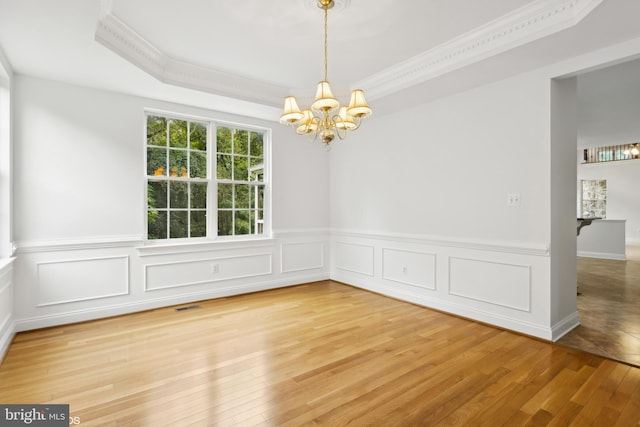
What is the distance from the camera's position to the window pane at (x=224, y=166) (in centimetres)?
475

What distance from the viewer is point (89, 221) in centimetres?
368

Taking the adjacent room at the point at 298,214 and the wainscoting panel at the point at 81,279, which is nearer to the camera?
the adjacent room at the point at 298,214

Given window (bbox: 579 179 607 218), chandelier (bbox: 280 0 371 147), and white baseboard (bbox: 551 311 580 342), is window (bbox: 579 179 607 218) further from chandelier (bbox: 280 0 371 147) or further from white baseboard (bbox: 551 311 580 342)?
chandelier (bbox: 280 0 371 147)

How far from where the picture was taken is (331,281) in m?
5.67

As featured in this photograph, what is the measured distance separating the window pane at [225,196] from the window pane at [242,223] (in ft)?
0.67

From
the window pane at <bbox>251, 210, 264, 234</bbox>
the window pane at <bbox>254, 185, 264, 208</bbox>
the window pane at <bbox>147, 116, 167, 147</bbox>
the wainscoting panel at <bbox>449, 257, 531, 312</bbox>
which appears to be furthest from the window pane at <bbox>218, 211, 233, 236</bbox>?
the wainscoting panel at <bbox>449, 257, 531, 312</bbox>

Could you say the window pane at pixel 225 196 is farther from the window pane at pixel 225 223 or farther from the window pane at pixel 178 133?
the window pane at pixel 178 133

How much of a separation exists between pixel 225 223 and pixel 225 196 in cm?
40

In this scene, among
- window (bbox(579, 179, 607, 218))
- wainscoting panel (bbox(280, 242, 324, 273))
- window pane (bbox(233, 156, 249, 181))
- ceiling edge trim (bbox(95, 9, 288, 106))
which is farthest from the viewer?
window (bbox(579, 179, 607, 218))

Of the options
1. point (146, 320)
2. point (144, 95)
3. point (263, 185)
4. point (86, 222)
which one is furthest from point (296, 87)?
point (146, 320)

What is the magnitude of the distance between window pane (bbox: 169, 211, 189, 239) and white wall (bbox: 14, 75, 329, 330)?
0.84 feet

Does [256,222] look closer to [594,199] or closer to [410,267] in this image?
[410,267]

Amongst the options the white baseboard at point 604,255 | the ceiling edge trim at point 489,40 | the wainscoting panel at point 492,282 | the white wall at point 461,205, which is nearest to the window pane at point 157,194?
the white wall at point 461,205

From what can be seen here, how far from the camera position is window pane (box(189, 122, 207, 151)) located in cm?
452
